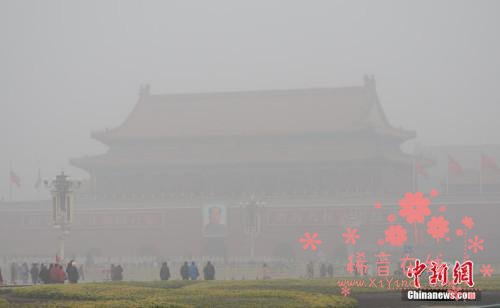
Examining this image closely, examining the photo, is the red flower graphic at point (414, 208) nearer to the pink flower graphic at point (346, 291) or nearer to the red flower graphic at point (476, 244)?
the red flower graphic at point (476, 244)

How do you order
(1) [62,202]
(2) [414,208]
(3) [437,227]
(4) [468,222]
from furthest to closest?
(2) [414,208]
(3) [437,227]
(4) [468,222]
(1) [62,202]

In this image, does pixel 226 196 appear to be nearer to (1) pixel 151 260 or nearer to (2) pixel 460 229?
(1) pixel 151 260

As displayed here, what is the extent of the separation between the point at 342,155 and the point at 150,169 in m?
11.8

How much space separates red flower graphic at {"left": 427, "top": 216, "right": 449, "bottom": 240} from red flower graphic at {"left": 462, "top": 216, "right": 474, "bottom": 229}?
3.20 feet

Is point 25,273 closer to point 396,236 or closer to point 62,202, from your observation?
point 62,202

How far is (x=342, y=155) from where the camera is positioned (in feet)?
204

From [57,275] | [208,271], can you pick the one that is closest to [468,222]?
[208,271]

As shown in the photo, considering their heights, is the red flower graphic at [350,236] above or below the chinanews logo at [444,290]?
above

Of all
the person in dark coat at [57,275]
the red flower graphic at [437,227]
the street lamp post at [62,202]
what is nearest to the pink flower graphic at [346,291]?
the person in dark coat at [57,275]

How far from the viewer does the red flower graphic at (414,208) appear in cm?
5628

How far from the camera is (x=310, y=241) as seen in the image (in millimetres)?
57375

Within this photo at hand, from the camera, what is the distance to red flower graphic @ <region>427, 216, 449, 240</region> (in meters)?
55.8

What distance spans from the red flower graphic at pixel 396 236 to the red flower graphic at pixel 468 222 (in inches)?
128

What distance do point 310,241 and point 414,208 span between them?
19.6ft
